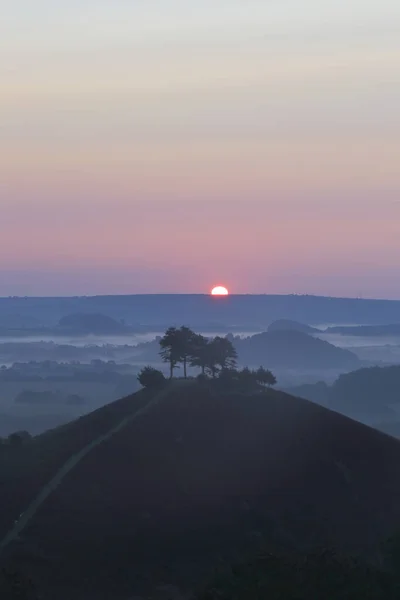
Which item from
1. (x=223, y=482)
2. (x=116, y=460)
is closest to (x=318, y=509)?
→ (x=223, y=482)

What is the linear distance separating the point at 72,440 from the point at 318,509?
2119 centimetres

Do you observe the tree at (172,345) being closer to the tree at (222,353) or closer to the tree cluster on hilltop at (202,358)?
the tree cluster on hilltop at (202,358)

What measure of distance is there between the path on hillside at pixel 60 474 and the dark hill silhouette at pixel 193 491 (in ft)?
1.95

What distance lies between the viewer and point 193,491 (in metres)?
74.8

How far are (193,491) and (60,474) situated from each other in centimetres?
963

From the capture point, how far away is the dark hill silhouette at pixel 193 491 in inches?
2426

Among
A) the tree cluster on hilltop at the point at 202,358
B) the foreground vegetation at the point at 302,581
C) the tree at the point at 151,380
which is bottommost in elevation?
the foreground vegetation at the point at 302,581

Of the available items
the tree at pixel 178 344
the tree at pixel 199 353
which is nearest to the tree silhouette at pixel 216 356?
the tree at pixel 199 353

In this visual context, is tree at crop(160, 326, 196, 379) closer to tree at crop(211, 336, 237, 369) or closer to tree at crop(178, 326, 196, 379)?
tree at crop(178, 326, 196, 379)

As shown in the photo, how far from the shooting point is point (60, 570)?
5906cm

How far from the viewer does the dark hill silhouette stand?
61625 millimetres

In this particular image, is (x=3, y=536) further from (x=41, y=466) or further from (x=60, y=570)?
(x=41, y=466)

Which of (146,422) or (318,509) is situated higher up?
(146,422)

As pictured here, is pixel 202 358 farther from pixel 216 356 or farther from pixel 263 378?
pixel 263 378
